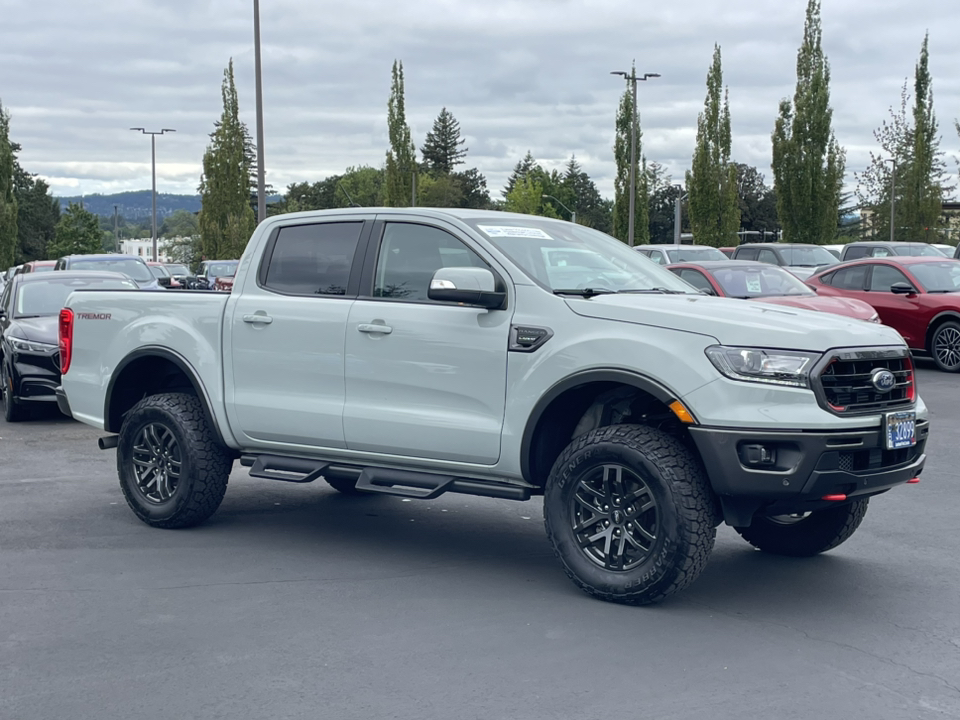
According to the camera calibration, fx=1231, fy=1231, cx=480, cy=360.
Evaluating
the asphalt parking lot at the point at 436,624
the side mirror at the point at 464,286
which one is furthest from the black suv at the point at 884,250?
the side mirror at the point at 464,286

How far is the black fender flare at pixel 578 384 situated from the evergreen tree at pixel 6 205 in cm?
6286

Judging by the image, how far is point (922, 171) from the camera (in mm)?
47188

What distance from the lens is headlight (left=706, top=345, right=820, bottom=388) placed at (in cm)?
537

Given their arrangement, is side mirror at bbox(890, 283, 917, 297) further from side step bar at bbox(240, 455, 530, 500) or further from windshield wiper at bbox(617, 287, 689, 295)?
side step bar at bbox(240, 455, 530, 500)

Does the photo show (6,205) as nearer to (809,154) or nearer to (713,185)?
(713,185)

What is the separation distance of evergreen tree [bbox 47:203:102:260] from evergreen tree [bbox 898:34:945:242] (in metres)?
82.1

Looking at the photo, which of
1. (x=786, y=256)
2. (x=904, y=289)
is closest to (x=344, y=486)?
(x=904, y=289)

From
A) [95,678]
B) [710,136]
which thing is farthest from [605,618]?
[710,136]

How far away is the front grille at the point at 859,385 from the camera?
5.41m

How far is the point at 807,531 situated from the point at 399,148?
59.2 meters

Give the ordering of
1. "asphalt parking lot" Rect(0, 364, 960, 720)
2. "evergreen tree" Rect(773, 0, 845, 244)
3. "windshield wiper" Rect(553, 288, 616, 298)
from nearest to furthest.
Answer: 1. "asphalt parking lot" Rect(0, 364, 960, 720)
2. "windshield wiper" Rect(553, 288, 616, 298)
3. "evergreen tree" Rect(773, 0, 845, 244)

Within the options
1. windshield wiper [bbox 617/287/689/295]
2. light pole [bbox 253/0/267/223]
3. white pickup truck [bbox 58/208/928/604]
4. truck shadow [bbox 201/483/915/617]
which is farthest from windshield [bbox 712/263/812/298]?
light pole [bbox 253/0/267/223]

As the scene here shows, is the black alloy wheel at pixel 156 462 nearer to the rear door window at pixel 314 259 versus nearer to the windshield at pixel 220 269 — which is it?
the rear door window at pixel 314 259

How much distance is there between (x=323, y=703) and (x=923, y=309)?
14964mm
